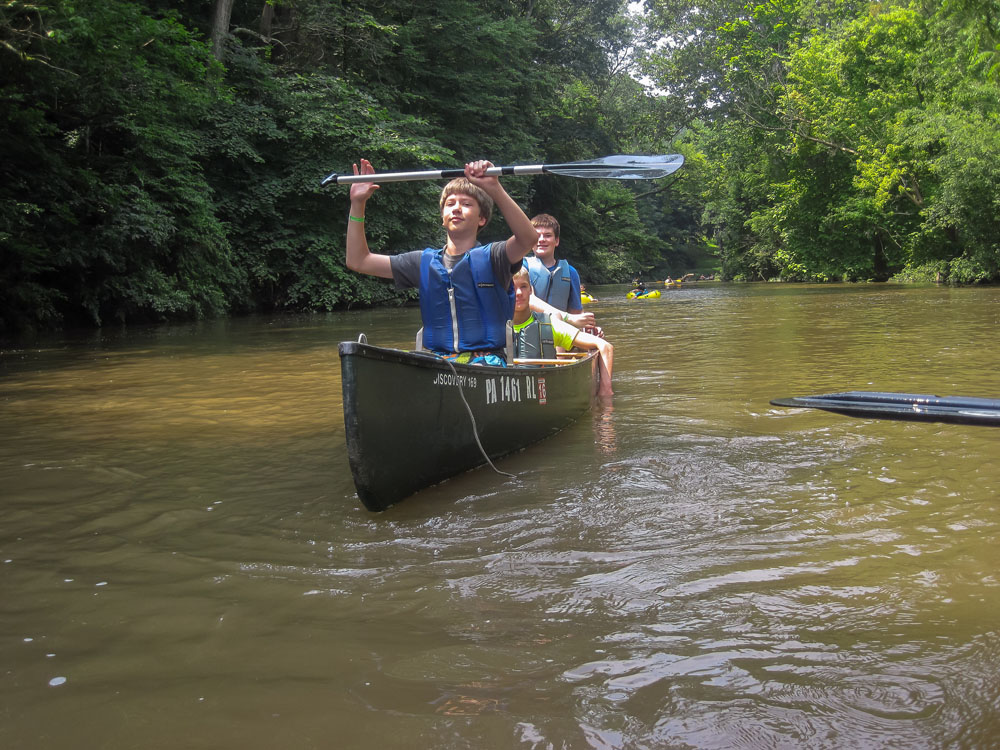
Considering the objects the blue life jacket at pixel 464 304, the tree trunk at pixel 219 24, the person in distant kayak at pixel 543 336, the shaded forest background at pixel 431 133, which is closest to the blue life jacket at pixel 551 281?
the person in distant kayak at pixel 543 336

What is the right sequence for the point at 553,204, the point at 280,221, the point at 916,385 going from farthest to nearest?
the point at 553,204
the point at 280,221
the point at 916,385

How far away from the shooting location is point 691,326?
48.6 feet

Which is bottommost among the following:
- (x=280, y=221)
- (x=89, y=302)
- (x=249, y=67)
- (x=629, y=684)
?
(x=629, y=684)

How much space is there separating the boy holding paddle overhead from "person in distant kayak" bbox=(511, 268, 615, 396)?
1.09 m

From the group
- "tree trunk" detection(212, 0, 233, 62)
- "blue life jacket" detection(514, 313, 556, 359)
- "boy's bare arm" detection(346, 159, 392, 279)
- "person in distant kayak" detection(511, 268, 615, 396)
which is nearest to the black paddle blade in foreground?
"boy's bare arm" detection(346, 159, 392, 279)

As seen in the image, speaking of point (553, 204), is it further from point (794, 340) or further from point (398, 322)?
point (794, 340)

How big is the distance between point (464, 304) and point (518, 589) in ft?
7.27

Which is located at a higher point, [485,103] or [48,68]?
[485,103]

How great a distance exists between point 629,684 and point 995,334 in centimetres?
1008

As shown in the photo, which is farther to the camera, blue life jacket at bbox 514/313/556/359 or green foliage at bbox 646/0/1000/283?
green foliage at bbox 646/0/1000/283

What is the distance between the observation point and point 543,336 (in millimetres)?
6973

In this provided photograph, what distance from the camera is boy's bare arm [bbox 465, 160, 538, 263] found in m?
4.07

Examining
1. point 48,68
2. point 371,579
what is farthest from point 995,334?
point 48,68

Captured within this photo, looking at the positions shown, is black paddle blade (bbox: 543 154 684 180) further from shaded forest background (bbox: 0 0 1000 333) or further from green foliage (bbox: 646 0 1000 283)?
green foliage (bbox: 646 0 1000 283)
